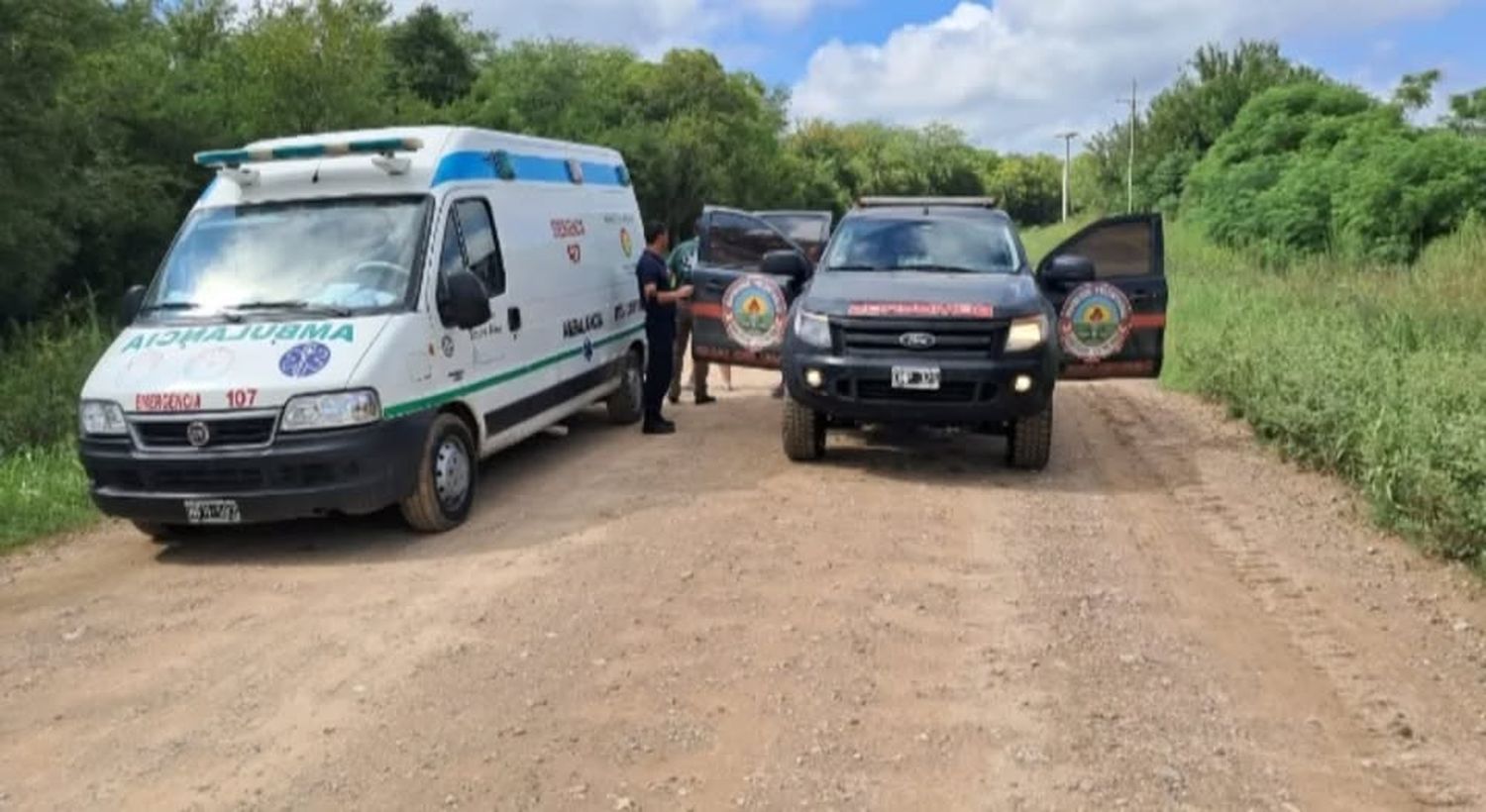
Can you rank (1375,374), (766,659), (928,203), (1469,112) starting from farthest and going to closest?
(1469,112)
(928,203)
(1375,374)
(766,659)

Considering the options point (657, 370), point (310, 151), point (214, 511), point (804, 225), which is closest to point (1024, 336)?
point (657, 370)

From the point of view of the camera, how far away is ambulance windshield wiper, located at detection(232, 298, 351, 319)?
703 cm

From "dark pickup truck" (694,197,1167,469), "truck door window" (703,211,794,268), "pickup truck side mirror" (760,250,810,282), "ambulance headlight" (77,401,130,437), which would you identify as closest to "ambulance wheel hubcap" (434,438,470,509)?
"ambulance headlight" (77,401,130,437)

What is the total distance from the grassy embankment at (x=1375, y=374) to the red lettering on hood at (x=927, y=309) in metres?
2.46

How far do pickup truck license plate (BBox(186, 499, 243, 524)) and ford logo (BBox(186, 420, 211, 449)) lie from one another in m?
0.31

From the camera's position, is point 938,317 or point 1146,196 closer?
point 938,317

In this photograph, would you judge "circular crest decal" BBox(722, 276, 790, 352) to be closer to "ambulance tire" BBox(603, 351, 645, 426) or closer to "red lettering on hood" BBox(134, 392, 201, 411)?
"ambulance tire" BBox(603, 351, 645, 426)

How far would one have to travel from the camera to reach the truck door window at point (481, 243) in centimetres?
791

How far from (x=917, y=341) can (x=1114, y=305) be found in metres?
2.31

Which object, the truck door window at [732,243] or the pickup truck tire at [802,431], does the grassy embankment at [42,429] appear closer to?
the pickup truck tire at [802,431]

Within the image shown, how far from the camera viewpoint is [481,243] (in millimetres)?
8133

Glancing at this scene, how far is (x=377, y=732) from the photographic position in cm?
445

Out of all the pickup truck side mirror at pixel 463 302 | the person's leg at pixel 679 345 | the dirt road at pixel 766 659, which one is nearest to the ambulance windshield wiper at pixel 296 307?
the pickup truck side mirror at pixel 463 302

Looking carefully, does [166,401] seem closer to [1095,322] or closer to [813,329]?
[813,329]
